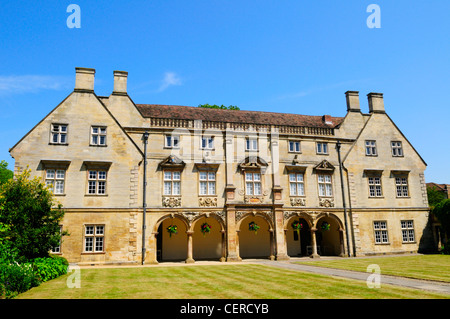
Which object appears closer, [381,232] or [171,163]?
[171,163]

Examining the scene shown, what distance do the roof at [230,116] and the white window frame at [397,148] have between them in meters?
5.80

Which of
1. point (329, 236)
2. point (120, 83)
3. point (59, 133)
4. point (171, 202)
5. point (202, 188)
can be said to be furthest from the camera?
point (329, 236)

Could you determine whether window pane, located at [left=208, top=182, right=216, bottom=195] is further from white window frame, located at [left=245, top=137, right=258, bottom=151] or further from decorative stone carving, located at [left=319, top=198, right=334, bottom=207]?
decorative stone carving, located at [left=319, top=198, right=334, bottom=207]

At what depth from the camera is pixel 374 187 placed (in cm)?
3244

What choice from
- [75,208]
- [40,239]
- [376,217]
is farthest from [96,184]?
[376,217]

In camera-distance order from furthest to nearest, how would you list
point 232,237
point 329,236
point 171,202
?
point 329,236, point 232,237, point 171,202

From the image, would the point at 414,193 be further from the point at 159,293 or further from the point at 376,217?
the point at 159,293

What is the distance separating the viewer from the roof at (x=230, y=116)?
31109 mm

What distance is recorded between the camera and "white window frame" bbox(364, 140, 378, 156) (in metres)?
→ 33.1

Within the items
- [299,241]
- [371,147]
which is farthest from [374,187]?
[299,241]

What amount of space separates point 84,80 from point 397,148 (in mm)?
29954

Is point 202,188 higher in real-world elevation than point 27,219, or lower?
higher

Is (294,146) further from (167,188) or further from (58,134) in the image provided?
(58,134)

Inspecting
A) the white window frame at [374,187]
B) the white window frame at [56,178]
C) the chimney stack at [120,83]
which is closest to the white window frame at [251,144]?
the chimney stack at [120,83]
